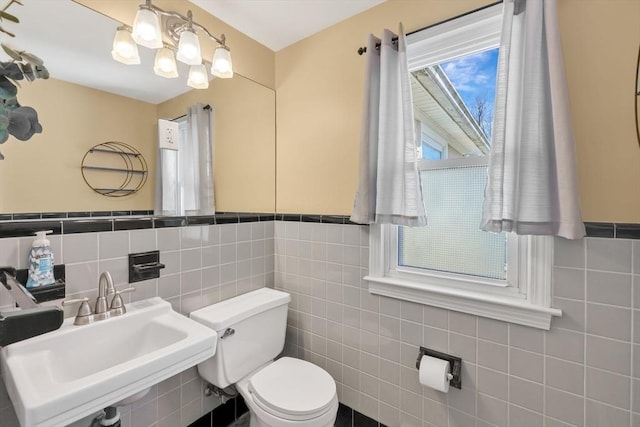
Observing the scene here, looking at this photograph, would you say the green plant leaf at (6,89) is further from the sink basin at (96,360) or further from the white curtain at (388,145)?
the white curtain at (388,145)

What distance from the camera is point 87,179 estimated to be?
1.24 meters

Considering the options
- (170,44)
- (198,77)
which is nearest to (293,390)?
(198,77)

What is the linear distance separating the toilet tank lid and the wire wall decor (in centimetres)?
69

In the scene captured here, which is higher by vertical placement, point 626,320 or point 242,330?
point 626,320

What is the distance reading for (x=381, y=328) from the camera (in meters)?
1.52

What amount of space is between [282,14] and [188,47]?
57cm

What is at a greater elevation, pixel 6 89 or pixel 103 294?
pixel 6 89

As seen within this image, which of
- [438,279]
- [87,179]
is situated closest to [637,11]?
[438,279]

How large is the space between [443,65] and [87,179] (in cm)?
173

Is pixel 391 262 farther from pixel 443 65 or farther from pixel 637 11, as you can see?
pixel 637 11

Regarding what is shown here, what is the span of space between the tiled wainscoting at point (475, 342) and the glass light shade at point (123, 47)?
117cm

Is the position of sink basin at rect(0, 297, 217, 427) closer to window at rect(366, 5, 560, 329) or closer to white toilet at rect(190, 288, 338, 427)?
white toilet at rect(190, 288, 338, 427)

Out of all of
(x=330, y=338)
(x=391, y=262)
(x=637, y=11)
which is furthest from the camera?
(x=330, y=338)

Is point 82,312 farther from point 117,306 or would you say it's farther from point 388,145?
point 388,145
